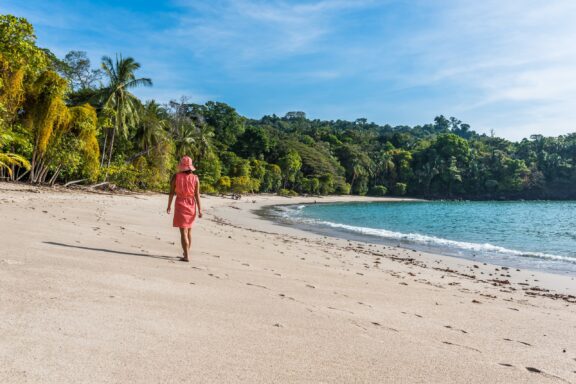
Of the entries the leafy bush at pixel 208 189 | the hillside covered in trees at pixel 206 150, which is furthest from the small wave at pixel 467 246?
the leafy bush at pixel 208 189

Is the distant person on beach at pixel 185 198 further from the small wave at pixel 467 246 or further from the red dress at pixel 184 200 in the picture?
the small wave at pixel 467 246

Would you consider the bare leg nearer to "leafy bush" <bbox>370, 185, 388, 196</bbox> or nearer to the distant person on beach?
the distant person on beach

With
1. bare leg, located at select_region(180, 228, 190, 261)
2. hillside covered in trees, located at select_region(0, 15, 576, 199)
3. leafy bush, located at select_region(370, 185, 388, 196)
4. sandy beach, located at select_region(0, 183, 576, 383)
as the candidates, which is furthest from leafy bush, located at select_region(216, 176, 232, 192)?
leafy bush, located at select_region(370, 185, 388, 196)

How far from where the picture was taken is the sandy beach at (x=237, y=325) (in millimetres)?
2373

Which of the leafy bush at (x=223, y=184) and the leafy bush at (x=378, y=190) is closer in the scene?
the leafy bush at (x=223, y=184)

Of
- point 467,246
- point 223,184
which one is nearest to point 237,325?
point 467,246

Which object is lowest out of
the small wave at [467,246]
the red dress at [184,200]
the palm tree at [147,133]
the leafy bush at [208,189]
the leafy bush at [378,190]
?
the small wave at [467,246]

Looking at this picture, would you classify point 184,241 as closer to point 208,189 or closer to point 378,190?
point 208,189

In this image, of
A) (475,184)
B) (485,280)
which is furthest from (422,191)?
(485,280)

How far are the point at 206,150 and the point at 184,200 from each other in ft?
159

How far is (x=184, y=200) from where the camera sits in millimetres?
6512

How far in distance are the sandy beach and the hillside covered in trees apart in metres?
16.2

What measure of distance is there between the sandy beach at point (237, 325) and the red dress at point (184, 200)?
0.69m

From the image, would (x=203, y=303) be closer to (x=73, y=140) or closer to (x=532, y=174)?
(x=73, y=140)
